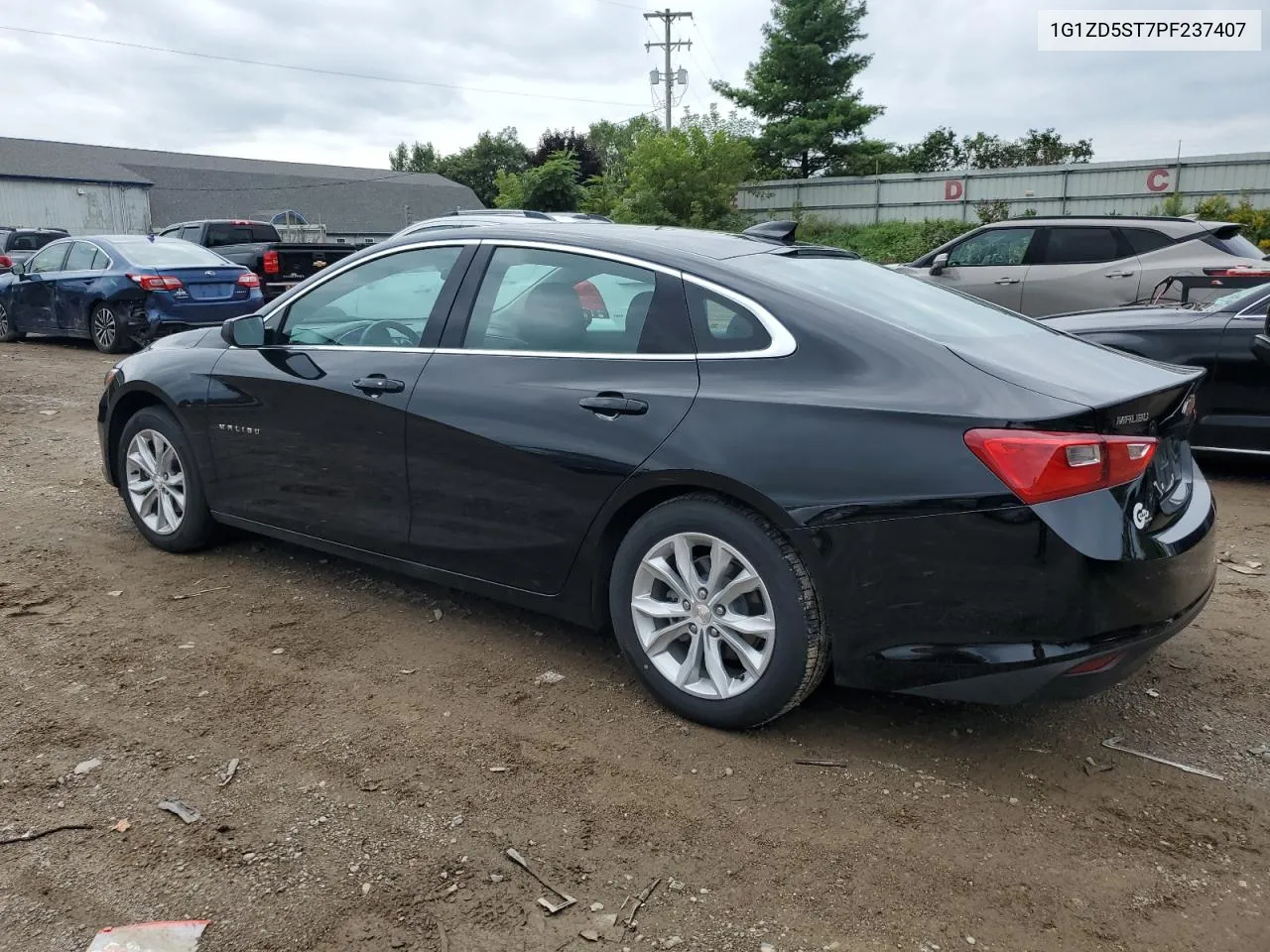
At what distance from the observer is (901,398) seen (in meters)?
3.05

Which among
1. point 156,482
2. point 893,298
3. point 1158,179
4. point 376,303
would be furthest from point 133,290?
point 1158,179

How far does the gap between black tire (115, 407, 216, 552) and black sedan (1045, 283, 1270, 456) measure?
15.2 feet

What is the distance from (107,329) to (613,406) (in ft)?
38.3

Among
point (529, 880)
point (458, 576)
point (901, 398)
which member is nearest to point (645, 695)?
point (458, 576)

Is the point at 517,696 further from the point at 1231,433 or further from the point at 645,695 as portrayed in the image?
the point at 1231,433

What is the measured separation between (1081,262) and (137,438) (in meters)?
9.49

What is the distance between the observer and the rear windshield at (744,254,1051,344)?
344 cm

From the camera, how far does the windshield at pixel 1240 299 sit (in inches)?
263

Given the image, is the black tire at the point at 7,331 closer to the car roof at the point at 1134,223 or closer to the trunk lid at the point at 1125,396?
the car roof at the point at 1134,223

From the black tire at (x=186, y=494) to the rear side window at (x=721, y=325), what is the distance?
8.77 ft

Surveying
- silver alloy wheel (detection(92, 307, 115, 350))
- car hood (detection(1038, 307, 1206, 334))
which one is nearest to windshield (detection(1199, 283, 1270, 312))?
car hood (detection(1038, 307, 1206, 334))

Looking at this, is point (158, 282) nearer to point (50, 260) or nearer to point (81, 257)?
point (81, 257)

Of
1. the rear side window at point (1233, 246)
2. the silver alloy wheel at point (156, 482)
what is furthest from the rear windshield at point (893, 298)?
the rear side window at point (1233, 246)

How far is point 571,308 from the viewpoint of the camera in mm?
3814
